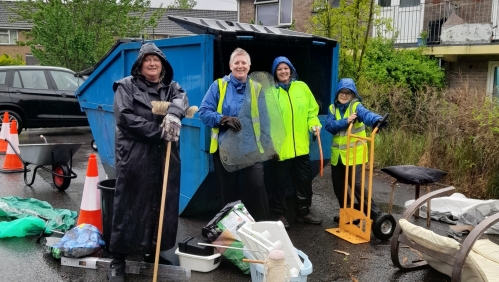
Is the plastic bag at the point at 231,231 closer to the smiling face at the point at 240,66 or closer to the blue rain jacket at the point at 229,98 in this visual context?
the blue rain jacket at the point at 229,98

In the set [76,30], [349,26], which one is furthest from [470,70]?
[76,30]

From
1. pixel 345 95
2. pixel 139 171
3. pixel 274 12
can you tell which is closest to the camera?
pixel 139 171

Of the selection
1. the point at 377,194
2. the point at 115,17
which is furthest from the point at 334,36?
the point at 115,17

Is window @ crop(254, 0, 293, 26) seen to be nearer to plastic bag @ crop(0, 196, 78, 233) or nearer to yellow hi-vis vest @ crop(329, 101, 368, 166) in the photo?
yellow hi-vis vest @ crop(329, 101, 368, 166)

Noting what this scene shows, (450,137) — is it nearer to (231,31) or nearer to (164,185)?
(231,31)

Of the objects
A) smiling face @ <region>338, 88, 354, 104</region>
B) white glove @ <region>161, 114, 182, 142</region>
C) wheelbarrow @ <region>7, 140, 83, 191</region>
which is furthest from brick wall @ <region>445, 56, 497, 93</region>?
white glove @ <region>161, 114, 182, 142</region>

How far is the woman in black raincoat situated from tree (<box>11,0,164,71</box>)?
1301 centimetres

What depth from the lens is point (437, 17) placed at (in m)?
13.6

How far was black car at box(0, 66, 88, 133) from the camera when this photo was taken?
11.4m

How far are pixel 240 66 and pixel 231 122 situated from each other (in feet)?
1.83

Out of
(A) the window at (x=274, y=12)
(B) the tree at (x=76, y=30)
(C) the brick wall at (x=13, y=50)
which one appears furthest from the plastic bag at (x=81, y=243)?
(C) the brick wall at (x=13, y=50)

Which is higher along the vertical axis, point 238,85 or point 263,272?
point 238,85

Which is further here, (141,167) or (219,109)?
(219,109)

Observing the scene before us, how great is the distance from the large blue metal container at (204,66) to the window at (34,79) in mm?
4992
